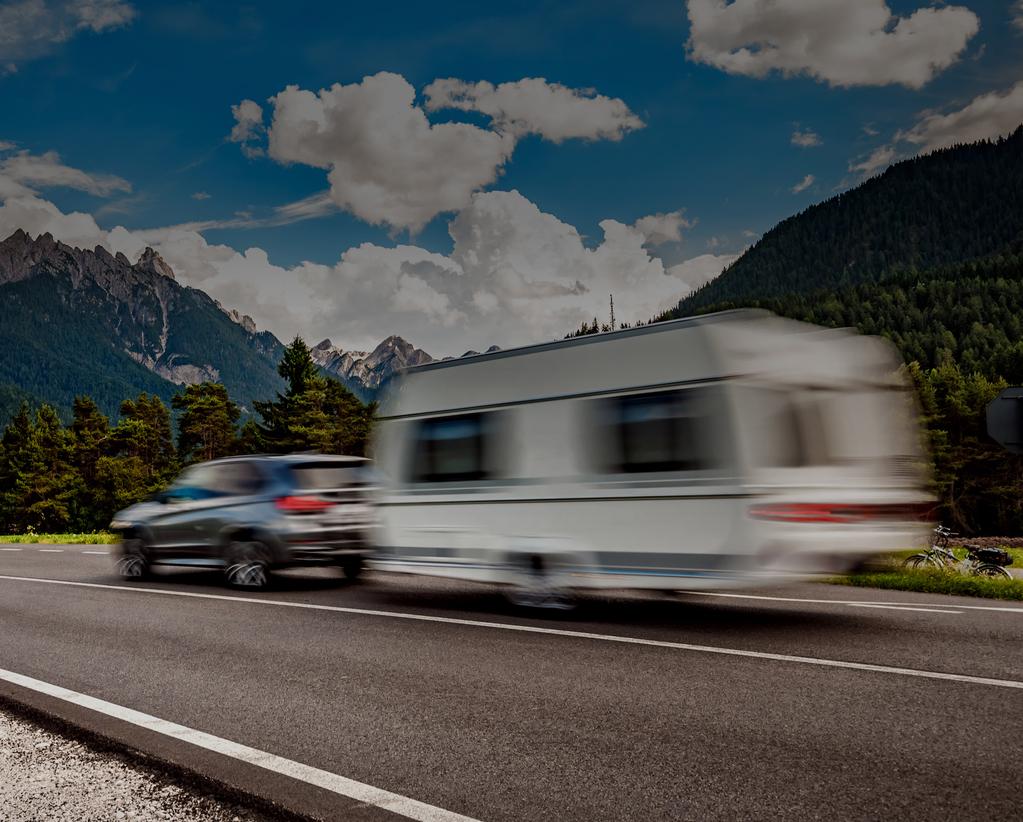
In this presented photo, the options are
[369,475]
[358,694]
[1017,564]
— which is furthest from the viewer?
[1017,564]

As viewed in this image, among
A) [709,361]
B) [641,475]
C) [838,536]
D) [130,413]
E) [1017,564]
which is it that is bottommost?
[1017,564]

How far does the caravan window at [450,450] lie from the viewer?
30.1 feet

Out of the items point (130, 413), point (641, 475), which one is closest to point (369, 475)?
point (641, 475)

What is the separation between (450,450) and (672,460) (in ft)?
8.84

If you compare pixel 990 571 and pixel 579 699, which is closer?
pixel 579 699

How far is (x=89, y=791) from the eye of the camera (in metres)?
3.92

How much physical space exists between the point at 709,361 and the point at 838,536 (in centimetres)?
176

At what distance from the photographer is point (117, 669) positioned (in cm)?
662

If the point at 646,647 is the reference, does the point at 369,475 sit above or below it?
above

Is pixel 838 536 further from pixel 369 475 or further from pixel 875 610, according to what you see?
pixel 369 475

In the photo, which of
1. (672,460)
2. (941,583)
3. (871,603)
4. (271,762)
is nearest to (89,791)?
(271,762)

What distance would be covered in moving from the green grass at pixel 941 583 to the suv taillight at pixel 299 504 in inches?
247

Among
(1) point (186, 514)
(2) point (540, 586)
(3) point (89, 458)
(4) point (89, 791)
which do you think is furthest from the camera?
(3) point (89, 458)

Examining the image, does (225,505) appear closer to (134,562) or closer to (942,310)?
(134,562)
